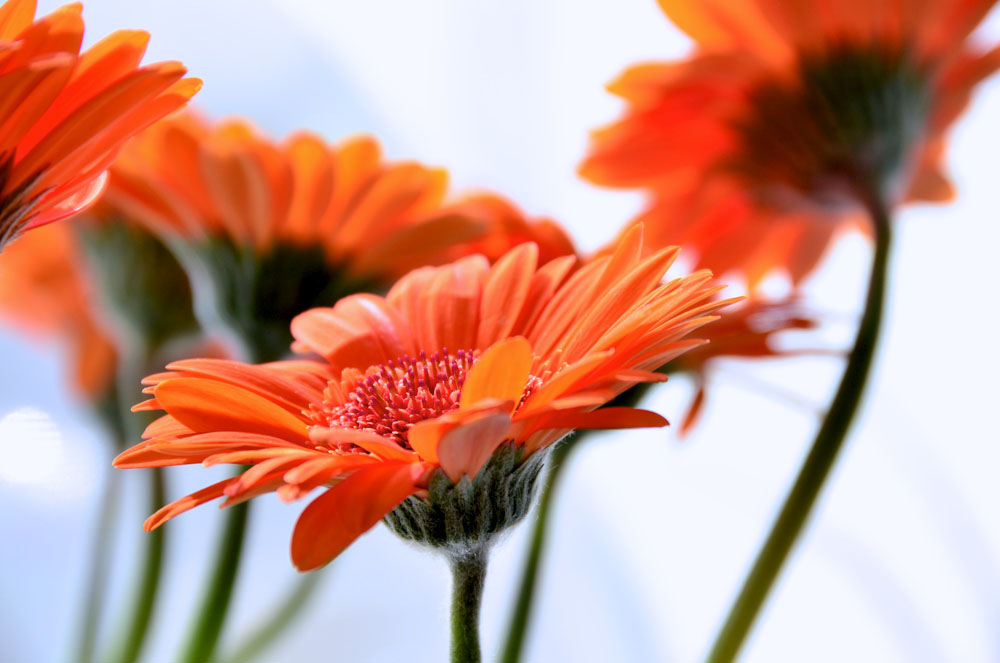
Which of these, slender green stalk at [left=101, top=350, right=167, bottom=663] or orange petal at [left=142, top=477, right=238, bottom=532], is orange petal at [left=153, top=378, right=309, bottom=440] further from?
slender green stalk at [left=101, top=350, right=167, bottom=663]

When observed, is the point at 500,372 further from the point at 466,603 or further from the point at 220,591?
the point at 220,591

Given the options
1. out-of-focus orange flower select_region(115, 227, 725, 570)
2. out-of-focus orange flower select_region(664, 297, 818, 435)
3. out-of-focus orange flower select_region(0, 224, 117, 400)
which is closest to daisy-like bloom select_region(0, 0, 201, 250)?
out-of-focus orange flower select_region(115, 227, 725, 570)

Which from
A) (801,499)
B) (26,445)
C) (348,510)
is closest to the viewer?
(348,510)

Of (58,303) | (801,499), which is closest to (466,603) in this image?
(801,499)

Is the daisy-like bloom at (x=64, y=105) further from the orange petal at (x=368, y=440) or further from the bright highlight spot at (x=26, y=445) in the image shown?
the bright highlight spot at (x=26, y=445)

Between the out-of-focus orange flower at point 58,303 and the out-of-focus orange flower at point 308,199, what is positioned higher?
the out-of-focus orange flower at point 58,303

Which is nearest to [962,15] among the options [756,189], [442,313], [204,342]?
[756,189]

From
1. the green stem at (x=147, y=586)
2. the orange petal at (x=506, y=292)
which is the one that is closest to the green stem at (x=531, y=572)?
the orange petal at (x=506, y=292)
